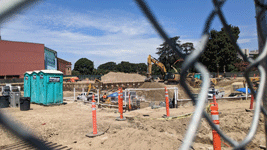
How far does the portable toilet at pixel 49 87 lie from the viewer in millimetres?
12531

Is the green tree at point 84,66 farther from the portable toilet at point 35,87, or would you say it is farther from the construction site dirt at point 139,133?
the construction site dirt at point 139,133

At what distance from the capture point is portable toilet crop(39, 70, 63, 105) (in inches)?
493

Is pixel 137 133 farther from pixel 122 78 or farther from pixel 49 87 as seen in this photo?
pixel 122 78

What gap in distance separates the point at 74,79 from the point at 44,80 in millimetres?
30206

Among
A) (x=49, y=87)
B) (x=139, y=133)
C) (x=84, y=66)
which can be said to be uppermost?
(x=84, y=66)

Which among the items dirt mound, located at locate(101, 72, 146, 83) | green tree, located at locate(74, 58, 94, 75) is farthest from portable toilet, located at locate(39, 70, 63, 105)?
green tree, located at locate(74, 58, 94, 75)

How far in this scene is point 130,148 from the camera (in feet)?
16.4

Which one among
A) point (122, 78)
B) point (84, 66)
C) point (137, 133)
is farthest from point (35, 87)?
point (84, 66)

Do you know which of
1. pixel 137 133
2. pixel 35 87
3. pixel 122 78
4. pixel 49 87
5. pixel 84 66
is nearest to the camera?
pixel 137 133

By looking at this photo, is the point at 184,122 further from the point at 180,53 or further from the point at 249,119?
the point at 180,53

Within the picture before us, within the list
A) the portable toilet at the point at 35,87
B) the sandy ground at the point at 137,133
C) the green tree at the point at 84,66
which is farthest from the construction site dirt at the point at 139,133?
the green tree at the point at 84,66

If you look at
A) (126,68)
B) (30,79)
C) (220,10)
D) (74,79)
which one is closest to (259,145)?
(220,10)

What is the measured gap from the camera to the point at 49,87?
12727 mm

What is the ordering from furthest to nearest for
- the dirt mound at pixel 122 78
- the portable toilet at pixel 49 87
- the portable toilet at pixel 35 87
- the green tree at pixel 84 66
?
the green tree at pixel 84 66
the dirt mound at pixel 122 78
the portable toilet at pixel 35 87
the portable toilet at pixel 49 87
